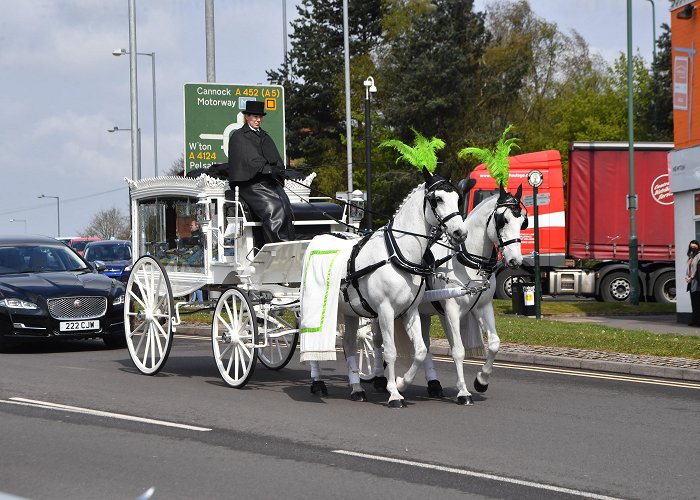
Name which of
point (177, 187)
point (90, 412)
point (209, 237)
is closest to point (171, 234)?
point (177, 187)

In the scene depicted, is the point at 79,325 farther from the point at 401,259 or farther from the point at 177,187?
the point at 401,259

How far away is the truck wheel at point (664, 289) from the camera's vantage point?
102 feet

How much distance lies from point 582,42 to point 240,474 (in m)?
65.2

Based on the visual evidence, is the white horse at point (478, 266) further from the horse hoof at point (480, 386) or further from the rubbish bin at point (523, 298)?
the rubbish bin at point (523, 298)

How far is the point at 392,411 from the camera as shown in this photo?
1091 centimetres

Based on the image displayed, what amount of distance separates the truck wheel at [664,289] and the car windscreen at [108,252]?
17.2m

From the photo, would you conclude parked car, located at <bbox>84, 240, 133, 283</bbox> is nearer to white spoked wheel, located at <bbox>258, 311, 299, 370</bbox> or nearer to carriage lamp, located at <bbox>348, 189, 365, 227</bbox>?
white spoked wheel, located at <bbox>258, 311, 299, 370</bbox>

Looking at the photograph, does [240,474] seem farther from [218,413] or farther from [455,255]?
[455,255]

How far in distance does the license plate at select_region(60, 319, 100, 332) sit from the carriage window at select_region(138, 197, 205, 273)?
2.20m

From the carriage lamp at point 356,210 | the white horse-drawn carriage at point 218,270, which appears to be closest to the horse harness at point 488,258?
the white horse-drawn carriage at point 218,270

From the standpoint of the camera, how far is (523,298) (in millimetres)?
26062

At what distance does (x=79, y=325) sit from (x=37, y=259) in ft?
7.52

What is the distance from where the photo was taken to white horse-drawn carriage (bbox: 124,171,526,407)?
36.1ft

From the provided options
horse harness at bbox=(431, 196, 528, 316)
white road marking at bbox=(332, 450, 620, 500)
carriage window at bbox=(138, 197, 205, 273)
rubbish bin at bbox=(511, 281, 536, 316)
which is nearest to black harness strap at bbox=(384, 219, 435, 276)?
horse harness at bbox=(431, 196, 528, 316)
